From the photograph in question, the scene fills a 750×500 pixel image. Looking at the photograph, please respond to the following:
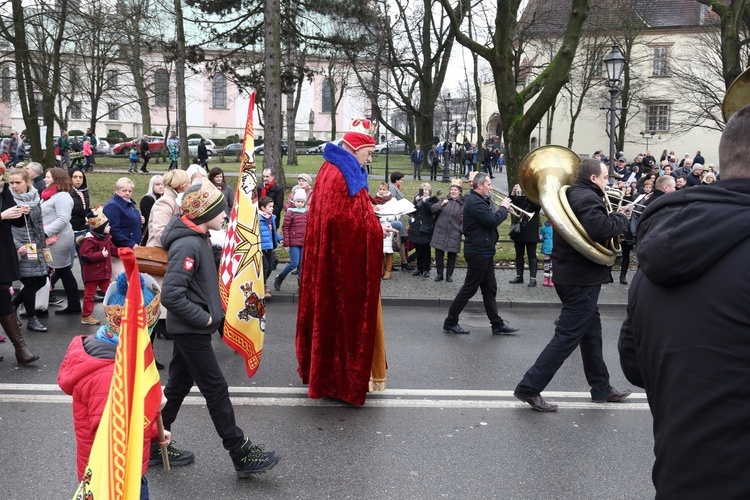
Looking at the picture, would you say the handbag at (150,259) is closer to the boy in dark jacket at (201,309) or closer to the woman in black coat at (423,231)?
the boy in dark jacket at (201,309)

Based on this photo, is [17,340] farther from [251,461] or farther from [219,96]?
[219,96]

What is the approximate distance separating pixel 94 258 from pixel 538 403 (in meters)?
5.65

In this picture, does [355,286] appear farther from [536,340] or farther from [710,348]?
[710,348]

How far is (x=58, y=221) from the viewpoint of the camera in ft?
28.8

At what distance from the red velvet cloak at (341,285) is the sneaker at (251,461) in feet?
4.53

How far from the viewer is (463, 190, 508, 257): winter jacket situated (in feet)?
27.3

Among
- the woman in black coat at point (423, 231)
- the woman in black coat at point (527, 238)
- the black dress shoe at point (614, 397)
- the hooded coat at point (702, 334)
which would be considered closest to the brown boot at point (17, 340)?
the black dress shoe at point (614, 397)

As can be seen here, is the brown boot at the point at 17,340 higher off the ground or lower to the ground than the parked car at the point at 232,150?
lower

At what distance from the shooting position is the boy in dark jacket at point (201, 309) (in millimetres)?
4316

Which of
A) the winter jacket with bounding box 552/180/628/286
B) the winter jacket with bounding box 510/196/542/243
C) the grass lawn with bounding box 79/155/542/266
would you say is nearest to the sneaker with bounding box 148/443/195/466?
the winter jacket with bounding box 552/180/628/286

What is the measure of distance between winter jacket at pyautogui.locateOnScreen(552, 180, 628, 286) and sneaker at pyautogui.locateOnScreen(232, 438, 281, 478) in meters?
2.73

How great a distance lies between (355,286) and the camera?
580cm

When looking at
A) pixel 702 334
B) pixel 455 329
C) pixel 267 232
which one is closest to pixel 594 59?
pixel 267 232

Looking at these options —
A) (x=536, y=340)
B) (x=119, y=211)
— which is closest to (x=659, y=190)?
(x=536, y=340)
